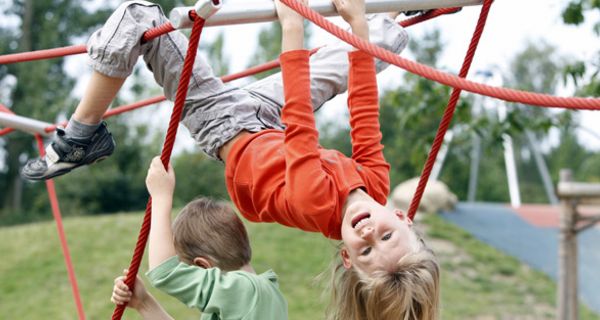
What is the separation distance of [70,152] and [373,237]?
3.00 feet

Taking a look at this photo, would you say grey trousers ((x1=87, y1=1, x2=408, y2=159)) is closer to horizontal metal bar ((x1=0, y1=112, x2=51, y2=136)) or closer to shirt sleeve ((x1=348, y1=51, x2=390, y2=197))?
shirt sleeve ((x1=348, y1=51, x2=390, y2=197))

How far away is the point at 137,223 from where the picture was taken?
9766mm

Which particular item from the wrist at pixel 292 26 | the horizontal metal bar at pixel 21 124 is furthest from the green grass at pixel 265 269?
the wrist at pixel 292 26

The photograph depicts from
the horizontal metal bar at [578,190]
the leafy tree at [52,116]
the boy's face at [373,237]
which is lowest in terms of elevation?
the leafy tree at [52,116]

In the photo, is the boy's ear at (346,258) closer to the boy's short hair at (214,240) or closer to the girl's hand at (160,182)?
the boy's short hair at (214,240)

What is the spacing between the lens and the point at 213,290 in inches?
79.5

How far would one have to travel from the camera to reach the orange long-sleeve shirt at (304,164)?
208 centimetres

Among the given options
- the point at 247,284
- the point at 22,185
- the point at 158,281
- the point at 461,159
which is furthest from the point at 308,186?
the point at 22,185

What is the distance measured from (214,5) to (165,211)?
517 mm

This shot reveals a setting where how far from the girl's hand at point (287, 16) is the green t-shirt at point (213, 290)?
62 centimetres

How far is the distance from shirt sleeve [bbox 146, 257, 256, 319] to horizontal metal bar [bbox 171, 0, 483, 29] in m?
0.57

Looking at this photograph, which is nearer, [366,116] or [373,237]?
[373,237]

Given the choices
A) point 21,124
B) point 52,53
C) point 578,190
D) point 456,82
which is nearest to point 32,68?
point 578,190

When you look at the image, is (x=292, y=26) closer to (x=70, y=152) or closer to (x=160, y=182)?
(x=160, y=182)
